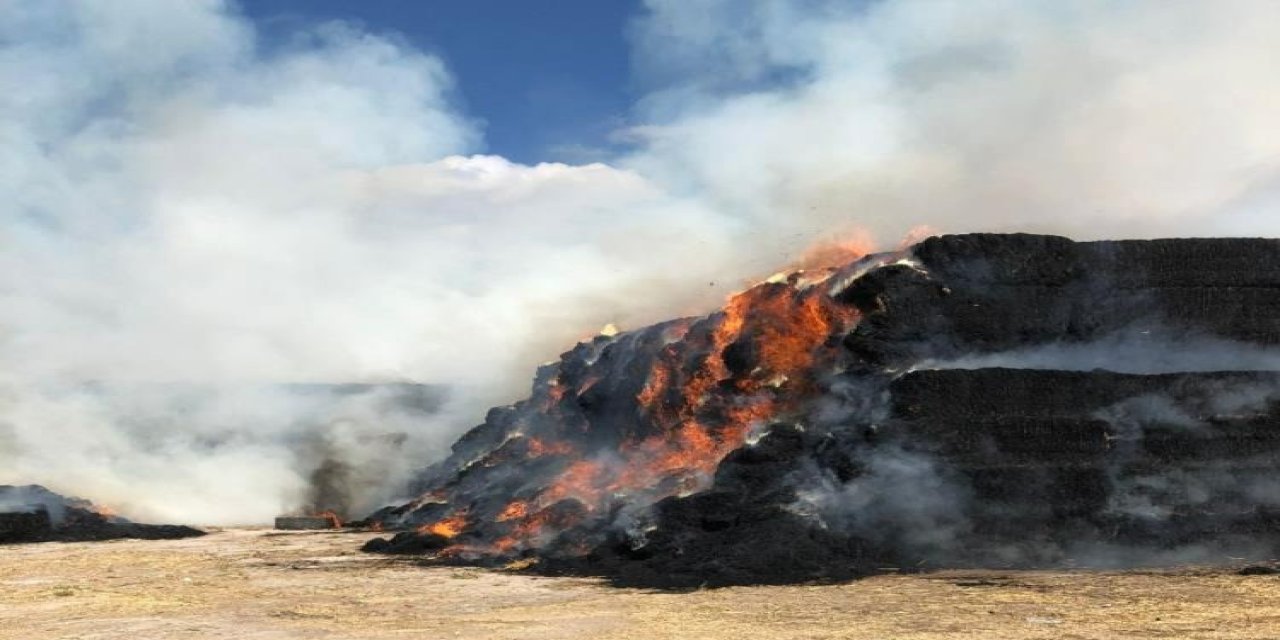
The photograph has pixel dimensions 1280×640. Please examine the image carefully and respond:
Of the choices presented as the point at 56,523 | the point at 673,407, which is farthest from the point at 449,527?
the point at 56,523

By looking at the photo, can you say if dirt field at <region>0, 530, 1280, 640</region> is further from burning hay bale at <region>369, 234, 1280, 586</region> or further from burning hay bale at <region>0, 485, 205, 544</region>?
burning hay bale at <region>0, 485, 205, 544</region>

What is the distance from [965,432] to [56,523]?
1190 inches

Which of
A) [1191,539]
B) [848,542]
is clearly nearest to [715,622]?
[848,542]

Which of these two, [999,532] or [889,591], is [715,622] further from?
[999,532]

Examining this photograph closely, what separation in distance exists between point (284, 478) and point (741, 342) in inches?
1146

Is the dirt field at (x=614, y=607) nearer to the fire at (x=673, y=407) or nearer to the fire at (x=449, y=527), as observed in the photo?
the fire at (x=673, y=407)

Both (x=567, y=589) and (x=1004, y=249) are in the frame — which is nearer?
(x=567, y=589)

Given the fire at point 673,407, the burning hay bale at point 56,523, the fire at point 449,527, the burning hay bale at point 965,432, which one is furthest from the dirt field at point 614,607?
the burning hay bale at point 56,523

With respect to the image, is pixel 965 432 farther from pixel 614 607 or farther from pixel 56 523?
pixel 56 523

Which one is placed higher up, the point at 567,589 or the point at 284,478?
the point at 284,478

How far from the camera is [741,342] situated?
2791cm

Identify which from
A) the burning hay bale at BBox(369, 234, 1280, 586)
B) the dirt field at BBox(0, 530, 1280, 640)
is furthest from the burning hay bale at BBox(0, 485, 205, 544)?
the dirt field at BBox(0, 530, 1280, 640)

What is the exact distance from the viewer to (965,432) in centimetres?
2105

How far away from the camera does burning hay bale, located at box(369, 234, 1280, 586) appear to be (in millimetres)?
19953
